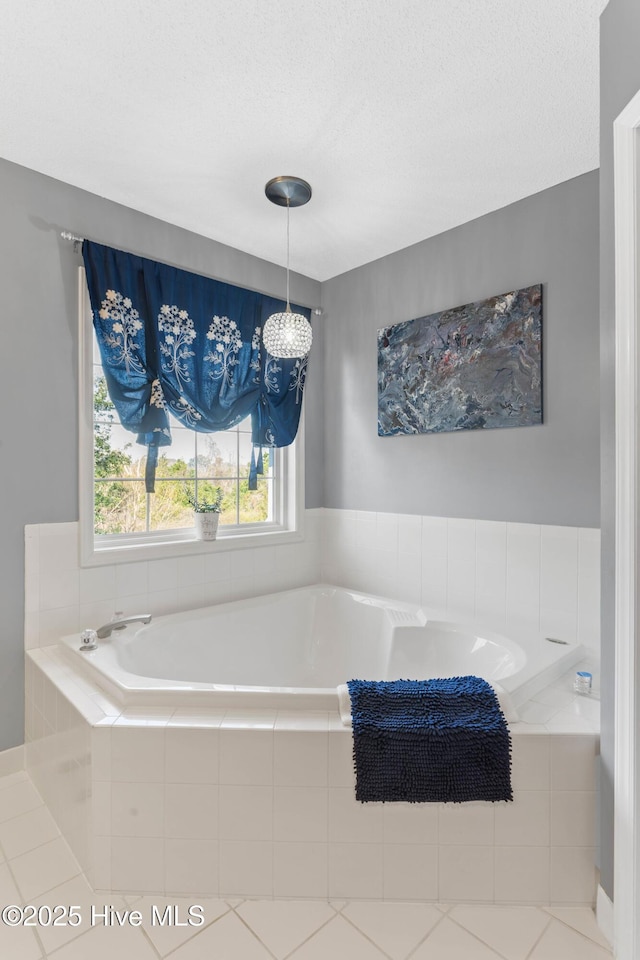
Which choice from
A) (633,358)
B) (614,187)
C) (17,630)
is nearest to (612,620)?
(633,358)

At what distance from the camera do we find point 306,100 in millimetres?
1745

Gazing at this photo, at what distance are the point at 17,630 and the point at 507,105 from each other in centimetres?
271

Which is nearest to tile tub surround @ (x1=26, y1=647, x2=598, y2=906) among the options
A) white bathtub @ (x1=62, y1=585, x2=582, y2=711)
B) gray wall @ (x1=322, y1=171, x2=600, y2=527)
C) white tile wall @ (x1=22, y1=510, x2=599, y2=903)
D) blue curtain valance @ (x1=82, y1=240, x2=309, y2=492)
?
white tile wall @ (x1=22, y1=510, x2=599, y2=903)

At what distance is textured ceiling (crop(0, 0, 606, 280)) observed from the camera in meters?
1.46

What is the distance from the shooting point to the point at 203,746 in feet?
4.99

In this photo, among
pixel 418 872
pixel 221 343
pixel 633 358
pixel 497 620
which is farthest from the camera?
pixel 221 343

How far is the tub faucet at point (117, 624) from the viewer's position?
7.01 feet

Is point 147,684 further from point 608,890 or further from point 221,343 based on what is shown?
point 221,343

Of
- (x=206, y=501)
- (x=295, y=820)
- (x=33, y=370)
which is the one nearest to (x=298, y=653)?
(x=206, y=501)

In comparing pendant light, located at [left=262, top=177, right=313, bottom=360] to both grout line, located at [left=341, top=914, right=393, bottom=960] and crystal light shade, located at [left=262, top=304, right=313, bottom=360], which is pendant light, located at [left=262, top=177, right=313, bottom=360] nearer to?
crystal light shade, located at [left=262, top=304, right=313, bottom=360]

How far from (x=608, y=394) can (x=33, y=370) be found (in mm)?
2139

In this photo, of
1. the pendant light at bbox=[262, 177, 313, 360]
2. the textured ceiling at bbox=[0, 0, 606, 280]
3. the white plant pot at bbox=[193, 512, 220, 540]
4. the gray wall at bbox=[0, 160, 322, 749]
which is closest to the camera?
the textured ceiling at bbox=[0, 0, 606, 280]

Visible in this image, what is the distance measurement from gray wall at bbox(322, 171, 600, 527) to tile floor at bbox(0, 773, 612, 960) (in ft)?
4.55

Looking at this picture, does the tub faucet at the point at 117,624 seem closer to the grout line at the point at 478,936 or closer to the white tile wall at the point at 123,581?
the white tile wall at the point at 123,581
